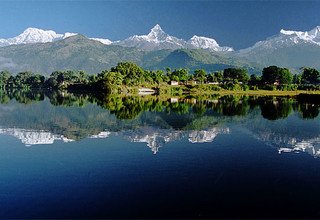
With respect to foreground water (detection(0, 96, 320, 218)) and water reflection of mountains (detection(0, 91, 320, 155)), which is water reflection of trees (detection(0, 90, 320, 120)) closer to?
water reflection of mountains (detection(0, 91, 320, 155))

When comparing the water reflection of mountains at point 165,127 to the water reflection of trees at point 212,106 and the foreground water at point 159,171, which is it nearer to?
the foreground water at point 159,171

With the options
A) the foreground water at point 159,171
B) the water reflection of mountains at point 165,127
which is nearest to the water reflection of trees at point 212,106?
the water reflection of mountains at point 165,127

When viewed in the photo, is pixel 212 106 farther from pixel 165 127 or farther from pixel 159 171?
pixel 159 171

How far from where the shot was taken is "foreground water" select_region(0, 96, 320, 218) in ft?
70.2

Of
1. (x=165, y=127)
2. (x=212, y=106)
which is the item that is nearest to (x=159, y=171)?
(x=165, y=127)

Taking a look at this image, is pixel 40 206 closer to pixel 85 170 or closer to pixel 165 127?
pixel 85 170

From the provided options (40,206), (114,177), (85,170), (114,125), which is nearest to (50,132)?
(114,125)

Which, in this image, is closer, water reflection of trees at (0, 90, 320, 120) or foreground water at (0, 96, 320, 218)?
foreground water at (0, 96, 320, 218)

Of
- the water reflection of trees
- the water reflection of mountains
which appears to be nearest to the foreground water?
the water reflection of mountains

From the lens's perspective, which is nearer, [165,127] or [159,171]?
[159,171]

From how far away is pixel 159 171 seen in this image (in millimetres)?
29094

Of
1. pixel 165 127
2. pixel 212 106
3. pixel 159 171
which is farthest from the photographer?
pixel 212 106

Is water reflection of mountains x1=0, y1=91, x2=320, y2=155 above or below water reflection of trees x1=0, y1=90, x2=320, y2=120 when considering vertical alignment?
below

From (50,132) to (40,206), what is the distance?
98.9 feet
